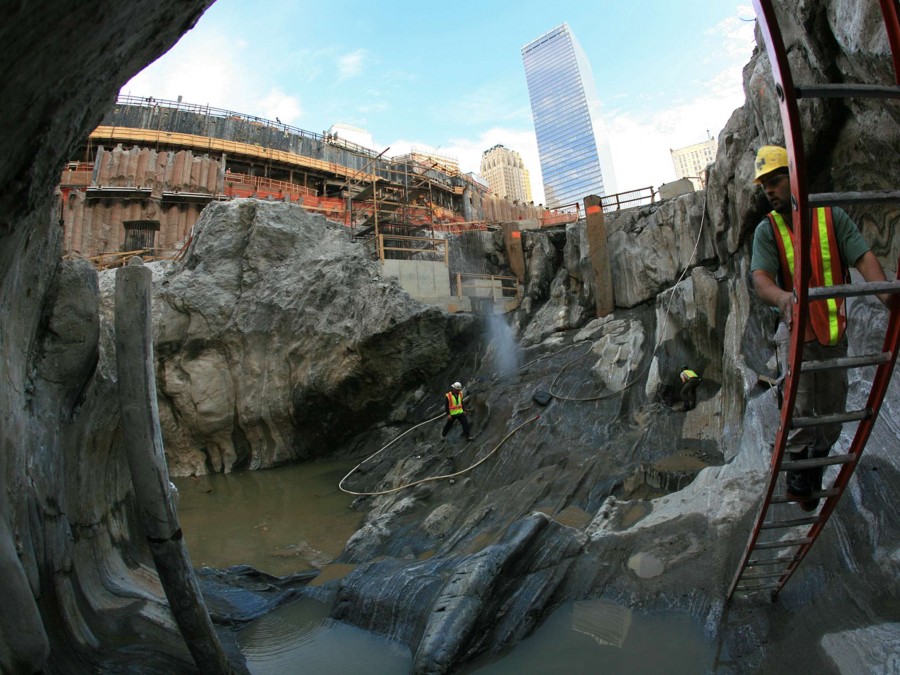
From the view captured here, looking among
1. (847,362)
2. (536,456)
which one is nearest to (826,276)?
(847,362)

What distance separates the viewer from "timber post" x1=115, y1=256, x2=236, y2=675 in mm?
3590

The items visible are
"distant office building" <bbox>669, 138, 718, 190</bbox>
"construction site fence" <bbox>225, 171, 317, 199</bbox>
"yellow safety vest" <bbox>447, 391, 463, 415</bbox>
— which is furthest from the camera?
"distant office building" <bbox>669, 138, 718, 190</bbox>

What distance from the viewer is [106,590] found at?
4.13 metres

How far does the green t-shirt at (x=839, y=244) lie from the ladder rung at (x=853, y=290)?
0.50m

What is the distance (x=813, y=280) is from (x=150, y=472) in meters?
4.22

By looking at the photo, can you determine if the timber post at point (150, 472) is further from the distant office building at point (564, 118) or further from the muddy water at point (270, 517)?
the distant office building at point (564, 118)

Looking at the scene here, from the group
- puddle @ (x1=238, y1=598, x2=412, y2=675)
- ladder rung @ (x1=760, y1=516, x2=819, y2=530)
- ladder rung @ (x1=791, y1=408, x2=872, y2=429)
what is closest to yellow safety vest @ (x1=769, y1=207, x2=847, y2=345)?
ladder rung @ (x1=791, y1=408, x2=872, y2=429)

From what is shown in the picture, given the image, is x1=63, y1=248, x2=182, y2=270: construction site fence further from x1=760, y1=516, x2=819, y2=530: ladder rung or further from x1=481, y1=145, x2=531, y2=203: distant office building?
x1=481, y1=145, x2=531, y2=203: distant office building

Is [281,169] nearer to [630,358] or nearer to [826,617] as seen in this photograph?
[630,358]

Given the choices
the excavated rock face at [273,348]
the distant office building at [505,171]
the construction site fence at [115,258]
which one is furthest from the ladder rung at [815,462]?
the distant office building at [505,171]

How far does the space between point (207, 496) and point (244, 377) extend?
371cm

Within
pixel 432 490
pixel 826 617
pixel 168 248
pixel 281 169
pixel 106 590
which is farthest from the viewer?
pixel 281 169

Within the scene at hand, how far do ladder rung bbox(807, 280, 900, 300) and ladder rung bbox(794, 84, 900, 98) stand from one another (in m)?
0.70

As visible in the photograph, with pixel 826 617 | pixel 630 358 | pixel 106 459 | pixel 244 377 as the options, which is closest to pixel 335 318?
pixel 244 377
